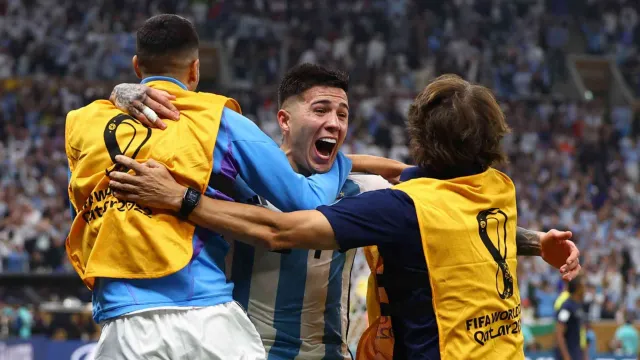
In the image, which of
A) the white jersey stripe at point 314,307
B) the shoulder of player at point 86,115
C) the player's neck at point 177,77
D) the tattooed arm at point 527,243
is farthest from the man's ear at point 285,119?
the tattooed arm at point 527,243

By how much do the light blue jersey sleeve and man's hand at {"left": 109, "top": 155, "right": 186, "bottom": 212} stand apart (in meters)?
0.27

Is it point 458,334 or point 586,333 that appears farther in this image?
point 586,333

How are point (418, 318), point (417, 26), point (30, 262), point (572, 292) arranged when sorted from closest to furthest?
point (418, 318) < point (572, 292) < point (30, 262) < point (417, 26)

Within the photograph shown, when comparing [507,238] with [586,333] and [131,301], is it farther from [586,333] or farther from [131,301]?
[586,333]

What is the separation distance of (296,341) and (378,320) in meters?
0.53

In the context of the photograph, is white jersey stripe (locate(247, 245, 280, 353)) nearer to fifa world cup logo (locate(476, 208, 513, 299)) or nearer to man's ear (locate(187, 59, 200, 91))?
man's ear (locate(187, 59, 200, 91))

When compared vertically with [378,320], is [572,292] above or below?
below

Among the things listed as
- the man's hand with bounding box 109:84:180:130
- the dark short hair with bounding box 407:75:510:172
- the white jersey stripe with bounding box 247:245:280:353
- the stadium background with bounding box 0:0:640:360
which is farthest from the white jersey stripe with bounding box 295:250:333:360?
the stadium background with bounding box 0:0:640:360

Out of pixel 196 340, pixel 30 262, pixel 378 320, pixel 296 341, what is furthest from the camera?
pixel 30 262

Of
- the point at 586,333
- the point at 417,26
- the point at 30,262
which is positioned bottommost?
the point at 30,262

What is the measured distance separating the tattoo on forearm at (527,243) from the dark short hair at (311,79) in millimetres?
1001

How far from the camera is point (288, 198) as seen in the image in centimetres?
385

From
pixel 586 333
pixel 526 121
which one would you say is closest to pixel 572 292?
pixel 586 333

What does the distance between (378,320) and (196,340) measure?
83cm
